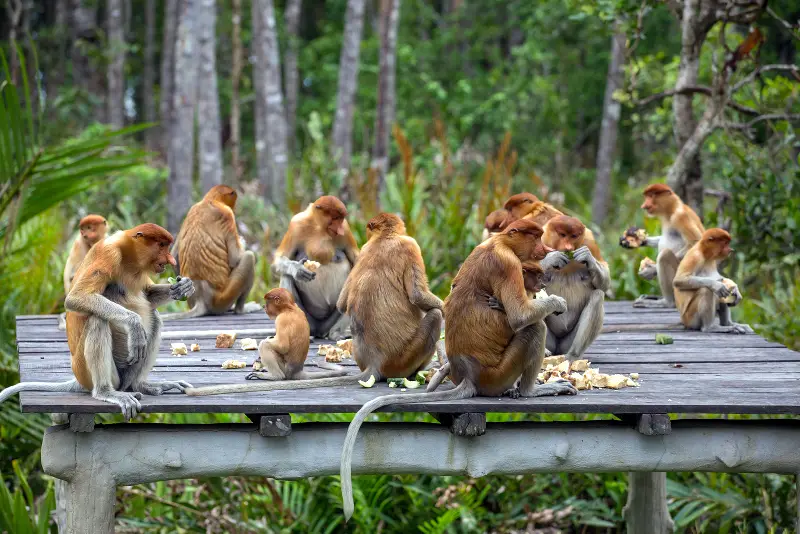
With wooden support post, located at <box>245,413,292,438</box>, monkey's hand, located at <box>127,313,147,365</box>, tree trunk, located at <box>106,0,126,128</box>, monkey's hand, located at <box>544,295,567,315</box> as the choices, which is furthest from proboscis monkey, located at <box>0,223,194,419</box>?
tree trunk, located at <box>106,0,126,128</box>

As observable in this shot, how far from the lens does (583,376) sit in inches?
162

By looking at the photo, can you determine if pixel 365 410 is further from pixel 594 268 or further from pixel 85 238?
pixel 85 238

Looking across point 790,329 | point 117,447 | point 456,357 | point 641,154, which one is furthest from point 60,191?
point 641,154

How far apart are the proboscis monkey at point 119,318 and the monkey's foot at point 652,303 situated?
136 inches

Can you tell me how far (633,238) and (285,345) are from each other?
2473mm

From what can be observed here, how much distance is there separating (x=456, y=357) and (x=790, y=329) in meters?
3.33

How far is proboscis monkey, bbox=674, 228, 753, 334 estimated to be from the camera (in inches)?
208

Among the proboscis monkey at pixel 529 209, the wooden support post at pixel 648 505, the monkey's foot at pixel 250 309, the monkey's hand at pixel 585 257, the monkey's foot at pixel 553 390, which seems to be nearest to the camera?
the monkey's foot at pixel 553 390

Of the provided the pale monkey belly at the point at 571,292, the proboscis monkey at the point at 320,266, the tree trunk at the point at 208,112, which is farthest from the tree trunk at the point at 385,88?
the pale monkey belly at the point at 571,292

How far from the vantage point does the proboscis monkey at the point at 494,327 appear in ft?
12.3

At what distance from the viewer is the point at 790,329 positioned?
20.7 feet

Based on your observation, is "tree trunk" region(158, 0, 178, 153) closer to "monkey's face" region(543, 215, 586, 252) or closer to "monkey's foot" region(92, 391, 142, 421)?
"monkey's face" region(543, 215, 586, 252)

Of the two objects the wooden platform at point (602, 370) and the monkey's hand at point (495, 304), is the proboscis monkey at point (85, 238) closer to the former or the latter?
the wooden platform at point (602, 370)

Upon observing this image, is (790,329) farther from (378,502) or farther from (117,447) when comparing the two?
(117,447)
